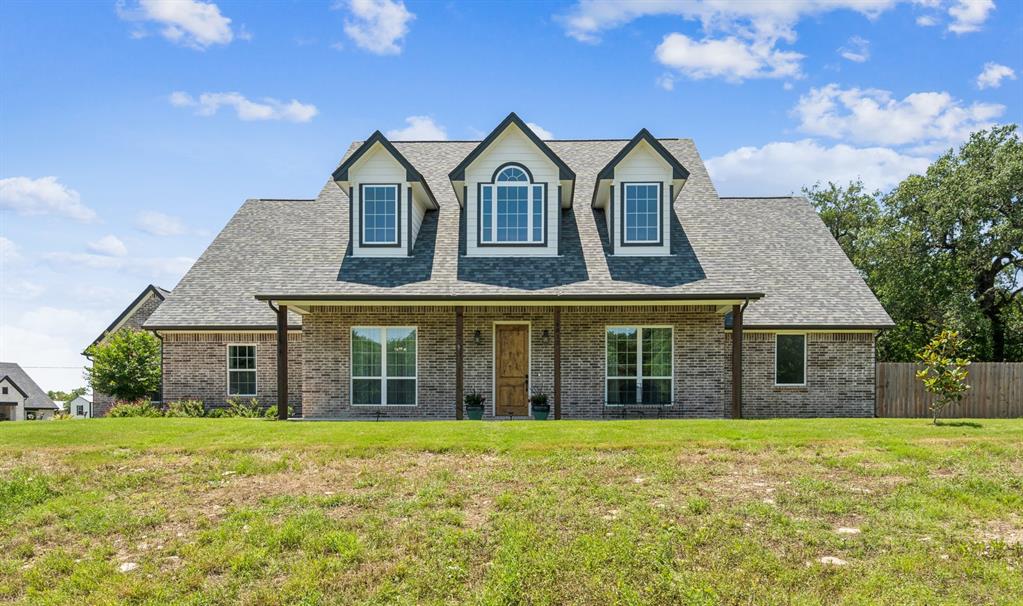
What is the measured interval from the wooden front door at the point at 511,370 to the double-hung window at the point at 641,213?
3.67 m

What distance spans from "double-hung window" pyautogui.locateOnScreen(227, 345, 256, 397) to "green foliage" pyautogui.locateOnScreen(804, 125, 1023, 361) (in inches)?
944

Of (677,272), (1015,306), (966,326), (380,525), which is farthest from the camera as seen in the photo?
(1015,306)

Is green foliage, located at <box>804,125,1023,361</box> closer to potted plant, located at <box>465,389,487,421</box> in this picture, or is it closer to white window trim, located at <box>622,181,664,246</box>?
white window trim, located at <box>622,181,664,246</box>

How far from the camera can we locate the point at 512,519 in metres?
7.25

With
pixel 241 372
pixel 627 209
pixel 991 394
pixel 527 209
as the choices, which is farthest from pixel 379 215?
pixel 991 394

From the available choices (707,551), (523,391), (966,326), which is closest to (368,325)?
(523,391)

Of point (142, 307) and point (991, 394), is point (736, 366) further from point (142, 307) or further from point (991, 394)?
point (142, 307)

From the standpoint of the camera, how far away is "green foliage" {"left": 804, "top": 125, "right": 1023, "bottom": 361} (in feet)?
80.0


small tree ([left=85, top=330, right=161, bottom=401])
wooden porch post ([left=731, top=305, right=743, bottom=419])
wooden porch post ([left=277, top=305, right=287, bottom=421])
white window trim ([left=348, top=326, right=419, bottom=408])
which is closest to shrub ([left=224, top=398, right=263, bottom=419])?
wooden porch post ([left=277, top=305, right=287, bottom=421])

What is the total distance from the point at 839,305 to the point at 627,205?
642cm

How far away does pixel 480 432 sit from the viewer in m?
11.6

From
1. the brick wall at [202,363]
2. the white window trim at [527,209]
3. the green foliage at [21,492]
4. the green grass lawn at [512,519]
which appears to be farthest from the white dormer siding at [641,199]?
the green foliage at [21,492]

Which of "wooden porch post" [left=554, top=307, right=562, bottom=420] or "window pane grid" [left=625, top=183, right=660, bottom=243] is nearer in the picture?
"wooden porch post" [left=554, top=307, right=562, bottom=420]

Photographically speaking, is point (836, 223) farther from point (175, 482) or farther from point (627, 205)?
point (175, 482)
